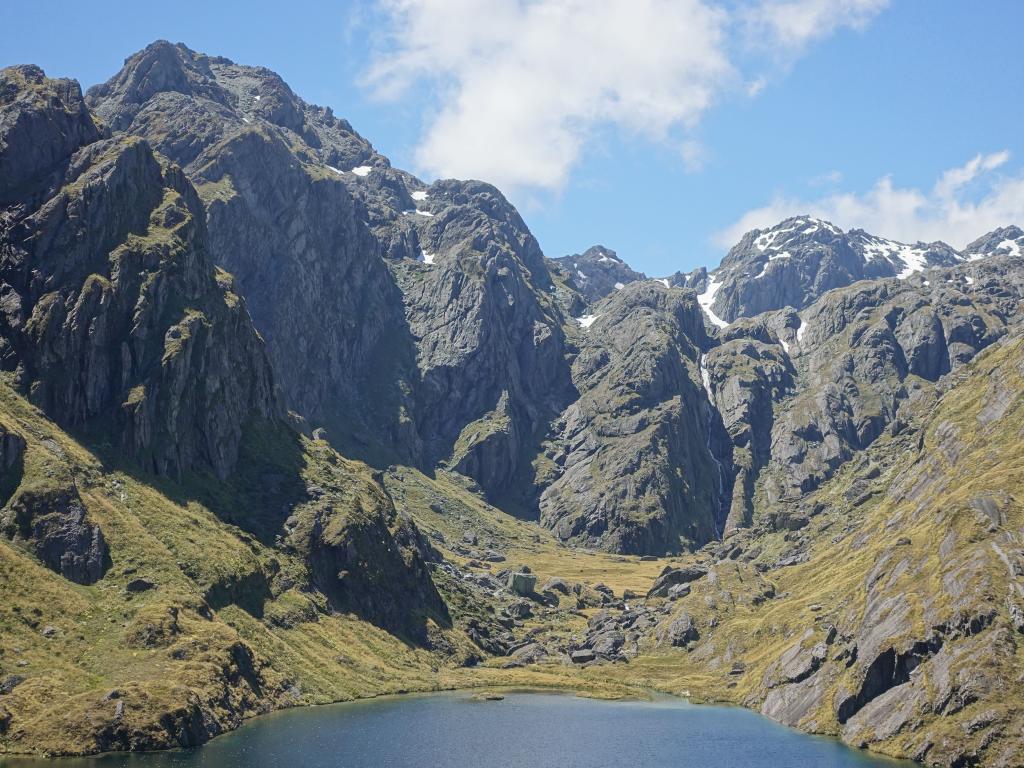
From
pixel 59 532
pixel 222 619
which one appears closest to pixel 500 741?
pixel 222 619

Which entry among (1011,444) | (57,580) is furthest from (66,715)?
(1011,444)

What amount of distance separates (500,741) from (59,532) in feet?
242

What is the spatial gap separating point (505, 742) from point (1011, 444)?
105 meters

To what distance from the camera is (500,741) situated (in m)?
132

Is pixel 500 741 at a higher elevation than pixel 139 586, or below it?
below

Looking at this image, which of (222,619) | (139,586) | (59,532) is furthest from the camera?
(222,619)

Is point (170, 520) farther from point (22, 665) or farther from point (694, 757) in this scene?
point (694, 757)

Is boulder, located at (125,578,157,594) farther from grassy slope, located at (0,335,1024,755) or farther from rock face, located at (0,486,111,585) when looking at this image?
rock face, located at (0,486,111,585)

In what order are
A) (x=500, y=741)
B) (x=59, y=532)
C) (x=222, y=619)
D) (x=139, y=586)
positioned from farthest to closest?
(x=222, y=619), (x=139, y=586), (x=59, y=532), (x=500, y=741)

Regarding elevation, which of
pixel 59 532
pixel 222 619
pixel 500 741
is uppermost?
pixel 59 532

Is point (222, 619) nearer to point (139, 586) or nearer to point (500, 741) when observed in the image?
point (139, 586)

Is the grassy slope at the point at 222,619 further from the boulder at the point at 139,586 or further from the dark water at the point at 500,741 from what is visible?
the dark water at the point at 500,741

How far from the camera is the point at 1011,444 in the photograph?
570 ft

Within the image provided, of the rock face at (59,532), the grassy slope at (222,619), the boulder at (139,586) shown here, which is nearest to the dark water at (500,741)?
the grassy slope at (222,619)
